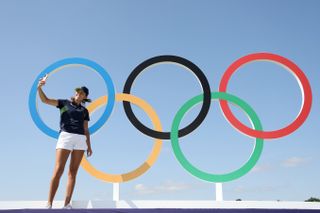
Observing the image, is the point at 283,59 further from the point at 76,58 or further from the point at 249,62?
the point at 76,58

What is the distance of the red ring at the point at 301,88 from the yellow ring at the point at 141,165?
1.63 metres

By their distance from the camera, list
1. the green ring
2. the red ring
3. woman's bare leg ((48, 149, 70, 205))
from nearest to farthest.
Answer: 1. woman's bare leg ((48, 149, 70, 205))
2. the green ring
3. the red ring

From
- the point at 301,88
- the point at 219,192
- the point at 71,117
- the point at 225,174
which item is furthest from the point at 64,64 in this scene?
the point at 301,88

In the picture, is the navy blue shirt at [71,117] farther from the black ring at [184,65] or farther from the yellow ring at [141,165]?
the black ring at [184,65]

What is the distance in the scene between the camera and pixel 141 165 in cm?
792

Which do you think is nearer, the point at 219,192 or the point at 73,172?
the point at 73,172

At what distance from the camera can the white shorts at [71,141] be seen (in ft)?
20.7

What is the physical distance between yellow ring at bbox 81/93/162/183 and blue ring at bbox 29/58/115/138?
0.21 metres

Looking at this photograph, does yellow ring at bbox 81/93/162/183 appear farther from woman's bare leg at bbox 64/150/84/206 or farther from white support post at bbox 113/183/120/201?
woman's bare leg at bbox 64/150/84/206

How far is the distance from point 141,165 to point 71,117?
2123mm

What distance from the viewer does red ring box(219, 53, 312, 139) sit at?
26.8 feet

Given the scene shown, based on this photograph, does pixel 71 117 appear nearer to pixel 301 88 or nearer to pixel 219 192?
pixel 219 192

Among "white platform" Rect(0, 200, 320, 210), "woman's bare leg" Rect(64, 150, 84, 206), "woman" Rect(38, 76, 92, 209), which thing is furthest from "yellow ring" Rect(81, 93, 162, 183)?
"woman's bare leg" Rect(64, 150, 84, 206)

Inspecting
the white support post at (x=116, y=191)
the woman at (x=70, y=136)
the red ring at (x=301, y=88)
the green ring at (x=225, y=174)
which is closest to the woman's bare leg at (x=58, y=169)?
the woman at (x=70, y=136)
